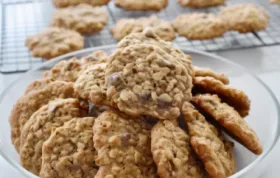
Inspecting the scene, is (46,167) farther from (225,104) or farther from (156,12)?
(156,12)

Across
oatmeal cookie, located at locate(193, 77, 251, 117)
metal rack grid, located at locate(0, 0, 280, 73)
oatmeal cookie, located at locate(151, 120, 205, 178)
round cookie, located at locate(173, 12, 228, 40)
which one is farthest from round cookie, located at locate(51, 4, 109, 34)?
oatmeal cookie, located at locate(151, 120, 205, 178)

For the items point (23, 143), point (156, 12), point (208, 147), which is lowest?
point (156, 12)

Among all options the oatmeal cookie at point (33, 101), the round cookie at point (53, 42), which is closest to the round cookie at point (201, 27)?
the round cookie at point (53, 42)

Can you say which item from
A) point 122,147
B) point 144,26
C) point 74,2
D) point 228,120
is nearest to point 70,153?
point 122,147

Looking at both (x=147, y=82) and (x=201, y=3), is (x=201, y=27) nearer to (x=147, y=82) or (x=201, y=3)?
(x=201, y=3)

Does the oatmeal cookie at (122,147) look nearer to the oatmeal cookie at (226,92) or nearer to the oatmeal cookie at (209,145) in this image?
the oatmeal cookie at (209,145)

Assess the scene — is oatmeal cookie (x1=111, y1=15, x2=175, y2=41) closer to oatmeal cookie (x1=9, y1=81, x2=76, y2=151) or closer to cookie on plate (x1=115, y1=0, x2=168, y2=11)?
cookie on plate (x1=115, y1=0, x2=168, y2=11)

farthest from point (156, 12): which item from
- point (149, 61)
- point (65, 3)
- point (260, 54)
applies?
point (149, 61)
